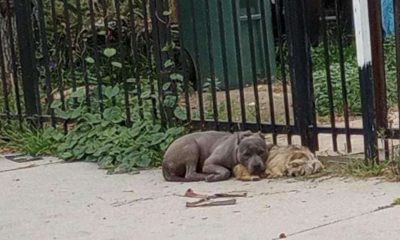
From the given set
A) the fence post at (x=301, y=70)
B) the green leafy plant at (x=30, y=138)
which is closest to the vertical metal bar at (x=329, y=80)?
the fence post at (x=301, y=70)

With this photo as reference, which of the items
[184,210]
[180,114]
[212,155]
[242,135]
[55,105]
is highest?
[55,105]

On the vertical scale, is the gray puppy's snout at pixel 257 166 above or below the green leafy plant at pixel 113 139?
below

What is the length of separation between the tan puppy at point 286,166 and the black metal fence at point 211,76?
1.14ft

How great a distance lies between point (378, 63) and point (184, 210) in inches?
64.1

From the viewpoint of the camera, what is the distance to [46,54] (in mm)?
8320

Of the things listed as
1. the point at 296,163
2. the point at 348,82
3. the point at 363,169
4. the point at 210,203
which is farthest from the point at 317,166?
the point at 348,82

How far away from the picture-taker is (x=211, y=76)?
288 inches

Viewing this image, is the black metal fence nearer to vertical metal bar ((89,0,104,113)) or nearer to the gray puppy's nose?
vertical metal bar ((89,0,104,113))

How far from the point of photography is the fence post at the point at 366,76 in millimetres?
6355

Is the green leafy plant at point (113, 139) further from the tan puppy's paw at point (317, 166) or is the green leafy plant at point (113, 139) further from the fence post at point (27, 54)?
the tan puppy's paw at point (317, 166)

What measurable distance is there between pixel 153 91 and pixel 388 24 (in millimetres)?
2164

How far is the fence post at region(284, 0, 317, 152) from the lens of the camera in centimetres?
680

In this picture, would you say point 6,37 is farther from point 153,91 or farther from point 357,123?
point 357,123

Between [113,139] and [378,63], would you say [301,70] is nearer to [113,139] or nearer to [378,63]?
[378,63]
